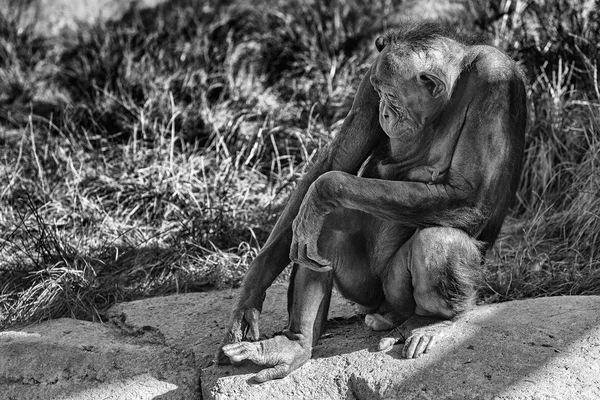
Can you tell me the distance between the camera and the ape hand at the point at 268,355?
10.5 feet

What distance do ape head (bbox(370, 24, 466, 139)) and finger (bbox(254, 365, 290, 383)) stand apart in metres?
0.90

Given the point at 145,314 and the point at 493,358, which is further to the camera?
the point at 145,314

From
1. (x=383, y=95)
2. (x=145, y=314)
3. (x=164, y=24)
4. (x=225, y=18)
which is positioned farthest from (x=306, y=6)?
(x=383, y=95)

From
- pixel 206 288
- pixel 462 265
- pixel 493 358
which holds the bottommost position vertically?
pixel 206 288

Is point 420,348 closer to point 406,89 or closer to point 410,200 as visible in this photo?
point 410,200

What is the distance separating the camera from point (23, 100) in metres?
7.00

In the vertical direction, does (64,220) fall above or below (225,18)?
below

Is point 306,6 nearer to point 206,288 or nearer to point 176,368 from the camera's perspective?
point 206,288

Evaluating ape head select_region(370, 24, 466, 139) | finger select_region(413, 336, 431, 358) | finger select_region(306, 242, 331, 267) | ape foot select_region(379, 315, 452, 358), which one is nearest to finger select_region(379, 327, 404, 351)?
ape foot select_region(379, 315, 452, 358)

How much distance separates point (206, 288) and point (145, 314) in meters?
0.58

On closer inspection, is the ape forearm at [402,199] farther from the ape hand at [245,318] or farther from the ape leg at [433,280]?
the ape hand at [245,318]

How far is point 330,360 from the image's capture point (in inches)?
130

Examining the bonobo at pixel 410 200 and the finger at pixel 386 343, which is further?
the finger at pixel 386 343

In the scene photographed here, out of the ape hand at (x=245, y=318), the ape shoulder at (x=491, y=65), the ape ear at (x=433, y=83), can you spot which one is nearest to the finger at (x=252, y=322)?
the ape hand at (x=245, y=318)
